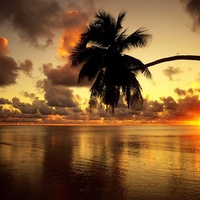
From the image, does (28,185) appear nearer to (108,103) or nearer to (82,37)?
(108,103)

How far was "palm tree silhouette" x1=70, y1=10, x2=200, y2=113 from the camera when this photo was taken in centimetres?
1279

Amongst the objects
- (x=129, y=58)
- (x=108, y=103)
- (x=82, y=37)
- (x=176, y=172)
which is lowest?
(x=176, y=172)

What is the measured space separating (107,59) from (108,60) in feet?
1.19

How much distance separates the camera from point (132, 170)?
1811 centimetres

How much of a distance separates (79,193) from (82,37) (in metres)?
8.64

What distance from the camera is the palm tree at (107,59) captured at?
42.0 ft

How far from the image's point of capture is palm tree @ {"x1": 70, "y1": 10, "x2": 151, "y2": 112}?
1281cm

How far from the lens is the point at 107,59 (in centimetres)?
1362

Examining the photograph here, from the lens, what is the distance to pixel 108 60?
43.5 feet

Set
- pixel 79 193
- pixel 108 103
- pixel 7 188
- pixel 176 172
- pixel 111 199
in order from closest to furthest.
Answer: pixel 111 199
pixel 79 193
pixel 7 188
pixel 108 103
pixel 176 172

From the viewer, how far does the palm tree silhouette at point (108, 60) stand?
12789 millimetres

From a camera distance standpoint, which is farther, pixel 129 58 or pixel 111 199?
pixel 129 58

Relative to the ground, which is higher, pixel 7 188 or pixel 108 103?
pixel 108 103

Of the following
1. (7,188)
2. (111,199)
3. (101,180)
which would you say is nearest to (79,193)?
(111,199)
